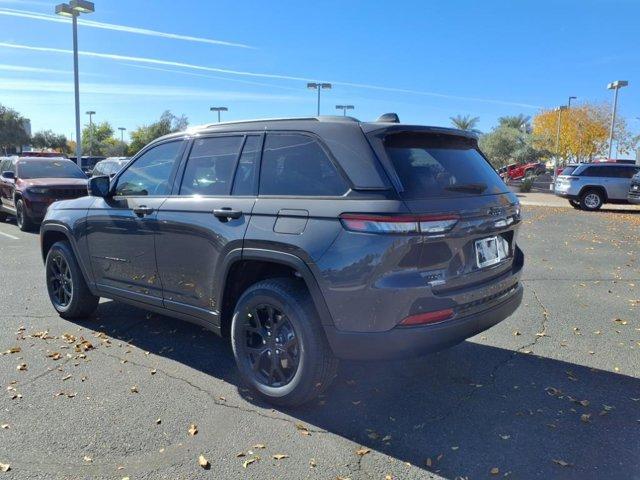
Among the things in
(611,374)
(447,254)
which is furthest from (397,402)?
(611,374)

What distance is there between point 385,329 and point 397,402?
86 cm

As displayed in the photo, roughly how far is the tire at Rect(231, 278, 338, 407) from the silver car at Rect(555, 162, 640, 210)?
18.9 m

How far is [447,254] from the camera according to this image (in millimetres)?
3191

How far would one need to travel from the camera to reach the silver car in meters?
19.3

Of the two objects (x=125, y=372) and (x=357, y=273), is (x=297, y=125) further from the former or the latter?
(x=125, y=372)

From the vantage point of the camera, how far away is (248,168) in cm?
383

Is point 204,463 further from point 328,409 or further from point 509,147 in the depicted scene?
point 509,147

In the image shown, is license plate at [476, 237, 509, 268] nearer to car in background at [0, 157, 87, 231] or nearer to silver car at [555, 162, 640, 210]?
car in background at [0, 157, 87, 231]

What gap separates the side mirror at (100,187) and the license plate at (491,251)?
3.22m

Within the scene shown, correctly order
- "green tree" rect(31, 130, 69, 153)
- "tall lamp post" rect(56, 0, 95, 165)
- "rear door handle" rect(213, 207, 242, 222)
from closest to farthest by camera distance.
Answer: "rear door handle" rect(213, 207, 242, 222)
"tall lamp post" rect(56, 0, 95, 165)
"green tree" rect(31, 130, 69, 153)

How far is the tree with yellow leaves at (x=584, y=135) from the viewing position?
5397 cm

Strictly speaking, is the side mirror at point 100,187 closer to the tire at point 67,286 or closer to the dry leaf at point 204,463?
the tire at point 67,286

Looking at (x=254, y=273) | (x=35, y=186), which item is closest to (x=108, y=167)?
(x=35, y=186)

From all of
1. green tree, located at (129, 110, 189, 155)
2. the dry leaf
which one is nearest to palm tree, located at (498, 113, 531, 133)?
green tree, located at (129, 110, 189, 155)
